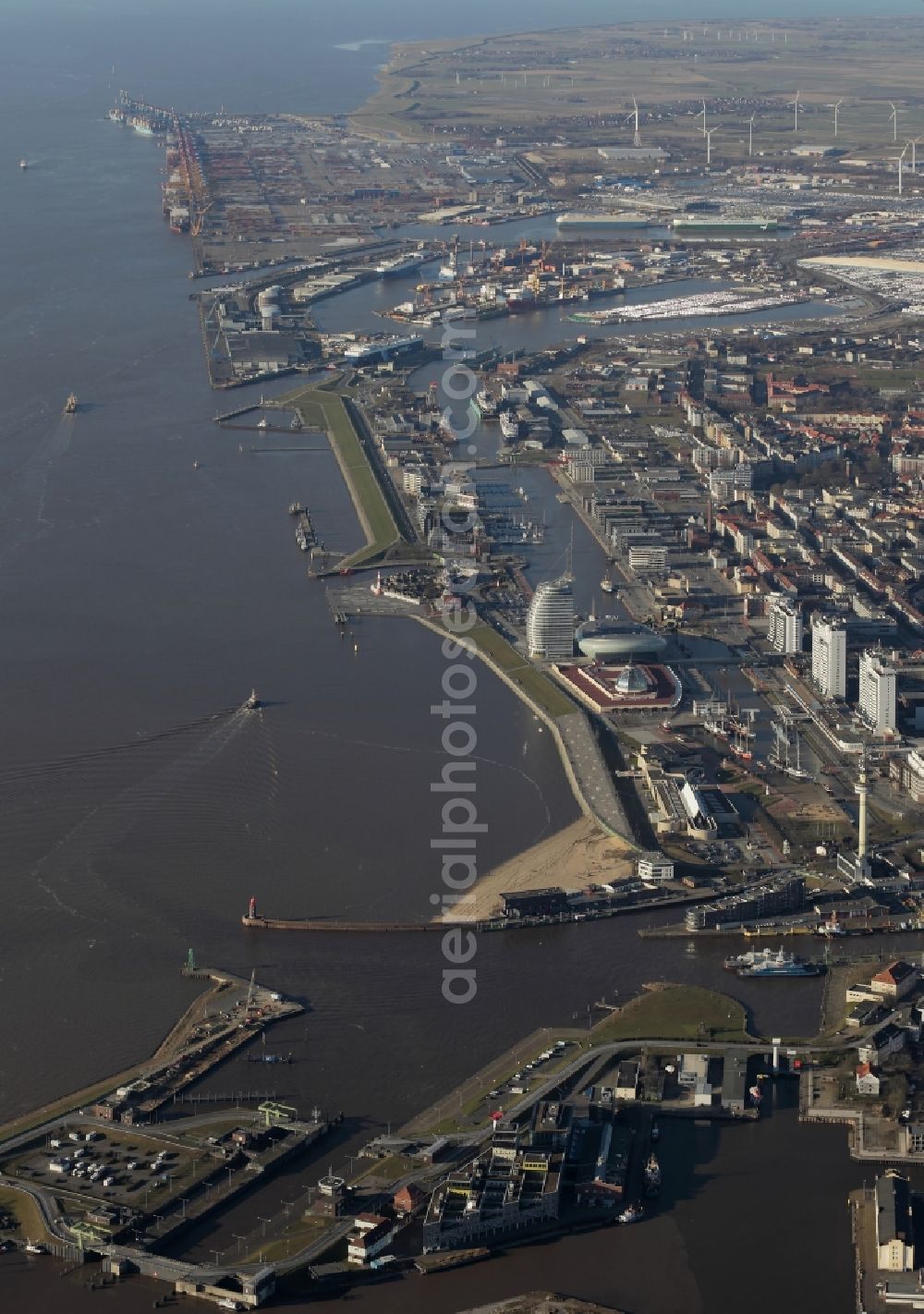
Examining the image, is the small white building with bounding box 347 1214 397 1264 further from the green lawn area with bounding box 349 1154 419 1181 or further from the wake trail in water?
the wake trail in water

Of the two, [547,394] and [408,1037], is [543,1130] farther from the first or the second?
[547,394]

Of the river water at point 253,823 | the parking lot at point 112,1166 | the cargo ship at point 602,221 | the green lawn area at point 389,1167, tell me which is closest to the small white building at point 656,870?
the river water at point 253,823

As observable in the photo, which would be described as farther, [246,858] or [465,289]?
[465,289]

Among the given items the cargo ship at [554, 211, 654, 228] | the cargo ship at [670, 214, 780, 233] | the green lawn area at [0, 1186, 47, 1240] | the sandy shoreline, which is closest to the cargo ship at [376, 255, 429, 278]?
the cargo ship at [554, 211, 654, 228]

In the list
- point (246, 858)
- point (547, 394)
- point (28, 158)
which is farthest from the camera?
point (28, 158)

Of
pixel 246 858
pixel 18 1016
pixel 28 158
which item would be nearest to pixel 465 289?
pixel 28 158

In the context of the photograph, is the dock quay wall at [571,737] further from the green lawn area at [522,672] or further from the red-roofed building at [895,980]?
the red-roofed building at [895,980]
